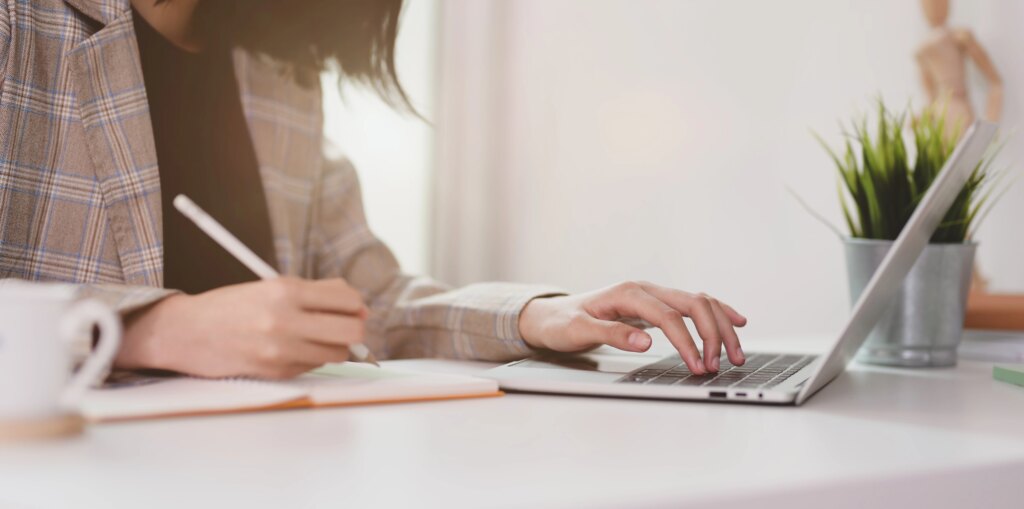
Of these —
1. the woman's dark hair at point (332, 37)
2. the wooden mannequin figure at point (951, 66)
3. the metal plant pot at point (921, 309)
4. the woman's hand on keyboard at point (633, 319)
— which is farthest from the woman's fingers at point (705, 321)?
the wooden mannequin figure at point (951, 66)

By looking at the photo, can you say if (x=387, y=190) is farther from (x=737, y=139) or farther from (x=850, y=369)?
(x=850, y=369)

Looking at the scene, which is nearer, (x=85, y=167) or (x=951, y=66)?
(x=85, y=167)

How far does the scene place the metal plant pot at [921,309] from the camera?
970 mm

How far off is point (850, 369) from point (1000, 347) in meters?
0.28

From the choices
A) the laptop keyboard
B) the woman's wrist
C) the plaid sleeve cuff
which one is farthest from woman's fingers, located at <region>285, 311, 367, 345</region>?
the plaid sleeve cuff

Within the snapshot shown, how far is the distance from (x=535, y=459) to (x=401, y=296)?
30.0 inches

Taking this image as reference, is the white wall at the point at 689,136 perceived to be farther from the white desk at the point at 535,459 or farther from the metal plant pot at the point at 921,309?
the white desk at the point at 535,459

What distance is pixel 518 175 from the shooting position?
2.69m

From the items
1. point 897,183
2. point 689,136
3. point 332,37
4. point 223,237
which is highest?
point 689,136

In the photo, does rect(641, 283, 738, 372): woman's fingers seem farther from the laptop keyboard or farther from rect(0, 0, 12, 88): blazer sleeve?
rect(0, 0, 12, 88): blazer sleeve

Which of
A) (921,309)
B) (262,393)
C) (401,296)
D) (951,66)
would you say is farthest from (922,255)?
(951,66)

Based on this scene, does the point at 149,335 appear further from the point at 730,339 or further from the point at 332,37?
the point at 332,37

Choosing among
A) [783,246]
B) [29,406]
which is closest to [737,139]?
[783,246]

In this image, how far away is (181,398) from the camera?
544 mm
